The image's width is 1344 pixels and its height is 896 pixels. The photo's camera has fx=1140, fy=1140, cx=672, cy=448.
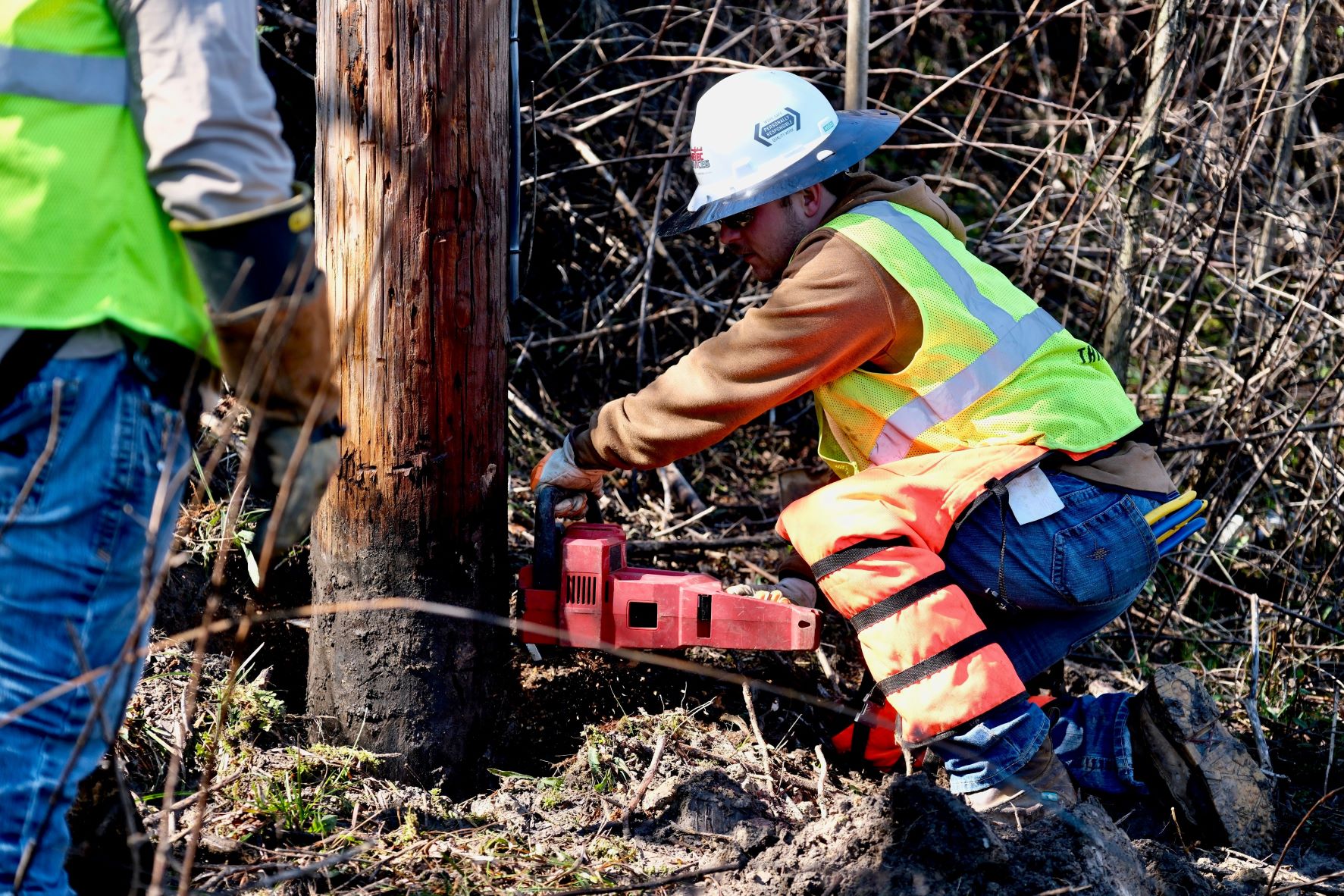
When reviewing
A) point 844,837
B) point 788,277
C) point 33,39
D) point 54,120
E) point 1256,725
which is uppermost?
point 33,39

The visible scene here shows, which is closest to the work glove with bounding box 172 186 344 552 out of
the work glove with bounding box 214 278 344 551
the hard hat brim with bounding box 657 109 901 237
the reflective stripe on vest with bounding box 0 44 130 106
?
the work glove with bounding box 214 278 344 551

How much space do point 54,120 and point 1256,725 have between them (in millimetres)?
3518

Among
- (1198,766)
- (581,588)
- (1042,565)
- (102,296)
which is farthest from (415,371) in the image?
(1198,766)

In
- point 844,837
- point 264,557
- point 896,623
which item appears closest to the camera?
point 264,557

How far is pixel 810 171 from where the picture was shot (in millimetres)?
3115

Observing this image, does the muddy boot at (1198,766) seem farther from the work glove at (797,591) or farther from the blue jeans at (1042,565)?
the work glove at (797,591)

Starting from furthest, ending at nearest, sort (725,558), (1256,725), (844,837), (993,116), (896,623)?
(993,116)
(725,558)
(1256,725)
(896,623)
(844,837)

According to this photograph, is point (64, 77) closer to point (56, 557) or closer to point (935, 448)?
point (56, 557)

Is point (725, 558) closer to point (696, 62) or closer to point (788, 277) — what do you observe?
point (788, 277)

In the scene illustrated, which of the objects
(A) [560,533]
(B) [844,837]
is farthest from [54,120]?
(B) [844,837]

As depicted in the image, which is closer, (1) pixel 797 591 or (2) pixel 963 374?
(2) pixel 963 374

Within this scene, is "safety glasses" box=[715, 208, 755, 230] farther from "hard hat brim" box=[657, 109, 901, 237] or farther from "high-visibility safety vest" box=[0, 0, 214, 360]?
"high-visibility safety vest" box=[0, 0, 214, 360]

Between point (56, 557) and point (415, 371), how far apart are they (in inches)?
43.2

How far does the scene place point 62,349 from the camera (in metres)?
1.71
